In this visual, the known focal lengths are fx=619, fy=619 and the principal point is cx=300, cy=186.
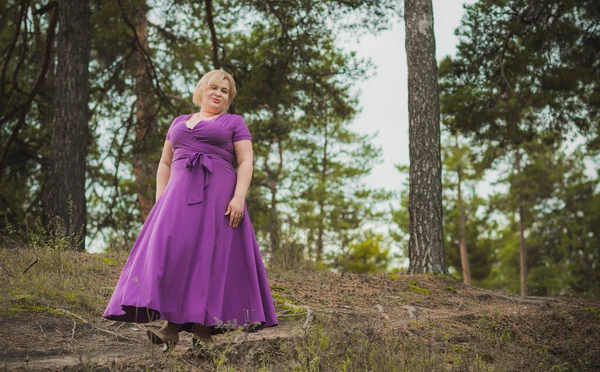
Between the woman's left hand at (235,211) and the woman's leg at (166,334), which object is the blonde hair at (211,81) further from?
the woman's leg at (166,334)

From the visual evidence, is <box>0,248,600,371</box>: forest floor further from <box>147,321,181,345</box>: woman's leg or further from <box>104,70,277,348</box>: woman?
<box>104,70,277,348</box>: woman

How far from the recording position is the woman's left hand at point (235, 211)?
4.18m

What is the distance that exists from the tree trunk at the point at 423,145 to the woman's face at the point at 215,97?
14.2 feet

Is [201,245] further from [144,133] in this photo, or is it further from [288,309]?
[144,133]

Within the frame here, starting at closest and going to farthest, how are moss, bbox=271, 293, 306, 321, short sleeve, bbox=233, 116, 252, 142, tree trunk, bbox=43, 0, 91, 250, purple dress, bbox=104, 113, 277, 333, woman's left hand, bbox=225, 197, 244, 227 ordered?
purple dress, bbox=104, 113, 277, 333, woman's left hand, bbox=225, 197, 244, 227, short sleeve, bbox=233, 116, 252, 142, moss, bbox=271, 293, 306, 321, tree trunk, bbox=43, 0, 91, 250

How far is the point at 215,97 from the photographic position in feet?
14.6

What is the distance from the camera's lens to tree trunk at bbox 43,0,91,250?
9164mm

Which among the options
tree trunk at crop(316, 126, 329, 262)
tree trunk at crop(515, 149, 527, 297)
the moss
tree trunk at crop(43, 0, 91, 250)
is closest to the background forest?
tree trunk at crop(43, 0, 91, 250)

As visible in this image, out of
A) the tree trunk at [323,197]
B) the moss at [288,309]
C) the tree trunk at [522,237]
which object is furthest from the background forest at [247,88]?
the tree trunk at [522,237]

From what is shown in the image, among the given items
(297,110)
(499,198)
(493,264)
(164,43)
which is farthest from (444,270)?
(493,264)

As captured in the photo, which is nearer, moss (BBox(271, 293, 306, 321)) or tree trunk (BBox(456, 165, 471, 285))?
moss (BBox(271, 293, 306, 321))

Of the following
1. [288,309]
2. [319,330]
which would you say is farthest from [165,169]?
[288,309]

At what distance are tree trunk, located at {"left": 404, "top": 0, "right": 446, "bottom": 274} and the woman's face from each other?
14.2 ft

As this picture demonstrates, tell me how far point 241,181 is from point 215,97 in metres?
0.66
